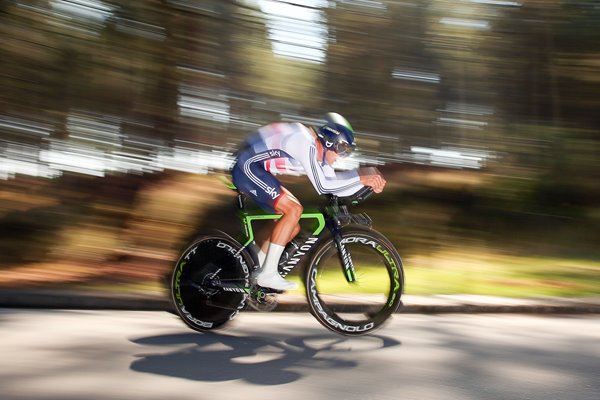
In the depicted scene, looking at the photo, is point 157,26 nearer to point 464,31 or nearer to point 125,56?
point 125,56

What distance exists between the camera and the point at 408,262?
11.8 meters

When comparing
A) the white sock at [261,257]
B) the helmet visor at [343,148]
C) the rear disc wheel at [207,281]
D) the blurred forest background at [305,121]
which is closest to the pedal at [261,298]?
the rear disc wheel at [207,281]

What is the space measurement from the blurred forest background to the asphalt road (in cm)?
247

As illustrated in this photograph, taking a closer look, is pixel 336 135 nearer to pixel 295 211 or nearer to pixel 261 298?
pixel 295 211

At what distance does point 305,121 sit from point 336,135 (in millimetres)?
7479

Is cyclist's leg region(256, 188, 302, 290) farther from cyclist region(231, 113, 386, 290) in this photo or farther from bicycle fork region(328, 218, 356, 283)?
bicycle fork region(328, 218, 356, 283)

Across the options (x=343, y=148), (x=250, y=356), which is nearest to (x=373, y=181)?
(x=343, y=148)

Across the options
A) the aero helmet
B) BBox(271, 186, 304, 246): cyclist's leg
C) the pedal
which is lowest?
the pedal

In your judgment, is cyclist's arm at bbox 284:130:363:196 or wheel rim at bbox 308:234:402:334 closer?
cyclist's arm at bbox 284:130:363:196

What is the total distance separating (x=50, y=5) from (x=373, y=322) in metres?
7.89

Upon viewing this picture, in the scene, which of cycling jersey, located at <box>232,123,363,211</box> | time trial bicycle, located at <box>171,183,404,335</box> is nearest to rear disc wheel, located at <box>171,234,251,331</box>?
time trial bicycle, located at <box>171,183,404,335</box>

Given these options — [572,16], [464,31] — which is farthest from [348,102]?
[572,16]

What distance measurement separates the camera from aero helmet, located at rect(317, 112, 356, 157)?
223 inches

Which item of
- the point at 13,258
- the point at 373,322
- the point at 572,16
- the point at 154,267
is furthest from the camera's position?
the point at 572,16
